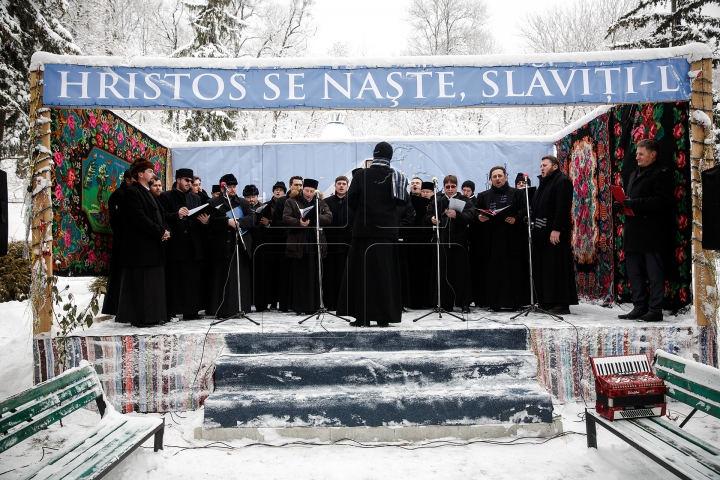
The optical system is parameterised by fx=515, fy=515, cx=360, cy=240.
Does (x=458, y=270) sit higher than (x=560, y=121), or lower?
lower

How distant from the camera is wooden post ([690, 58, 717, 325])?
4988mm

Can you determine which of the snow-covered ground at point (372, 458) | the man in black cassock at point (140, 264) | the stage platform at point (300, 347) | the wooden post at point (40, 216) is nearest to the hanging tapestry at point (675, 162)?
A: the stage platform at point (300, 347)

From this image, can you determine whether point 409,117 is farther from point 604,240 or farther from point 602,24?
point 604,240

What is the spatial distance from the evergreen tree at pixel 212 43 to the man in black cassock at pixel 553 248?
37.1 ft

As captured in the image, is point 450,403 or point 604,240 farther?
point 604,240

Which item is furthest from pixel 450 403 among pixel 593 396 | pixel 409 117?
pixel 409 117

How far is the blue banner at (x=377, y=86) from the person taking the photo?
5.03 meters

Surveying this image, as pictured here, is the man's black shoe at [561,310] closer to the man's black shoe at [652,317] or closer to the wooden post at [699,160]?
the man's black shoe at [652,317]

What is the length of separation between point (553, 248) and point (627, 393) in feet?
9.24

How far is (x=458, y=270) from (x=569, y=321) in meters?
1.66

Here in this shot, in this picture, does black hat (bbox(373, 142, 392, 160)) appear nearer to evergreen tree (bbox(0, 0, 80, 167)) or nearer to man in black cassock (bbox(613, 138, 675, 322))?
man in black cassock (bbox(613, 138, 675, 322))

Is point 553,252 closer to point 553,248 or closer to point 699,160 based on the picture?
point 553,248

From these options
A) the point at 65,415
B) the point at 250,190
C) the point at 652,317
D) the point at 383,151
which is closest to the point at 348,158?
the point at 250,190

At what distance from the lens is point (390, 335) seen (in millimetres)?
4871
